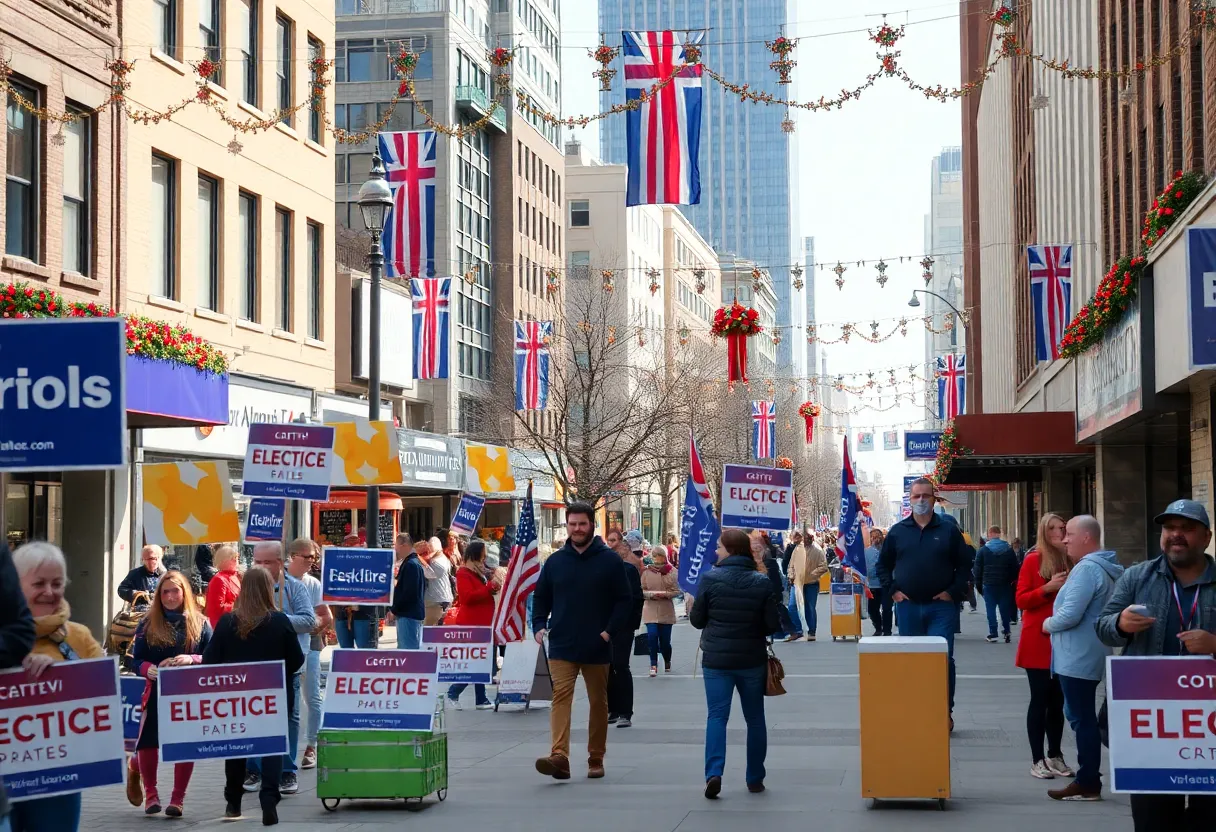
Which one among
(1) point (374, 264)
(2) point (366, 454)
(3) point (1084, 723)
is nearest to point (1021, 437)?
(2) point (366, 454)

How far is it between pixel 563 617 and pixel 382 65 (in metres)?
60.1

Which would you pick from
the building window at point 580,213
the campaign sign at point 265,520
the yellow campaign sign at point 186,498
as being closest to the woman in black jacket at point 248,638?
the campaign sign at point 265,520

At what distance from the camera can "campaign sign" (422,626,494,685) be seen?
16594 millimetres

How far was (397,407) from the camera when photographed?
53.3 m

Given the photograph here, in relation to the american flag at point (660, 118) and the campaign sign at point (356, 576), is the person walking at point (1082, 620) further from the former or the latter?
the american flag at point (660, 118)

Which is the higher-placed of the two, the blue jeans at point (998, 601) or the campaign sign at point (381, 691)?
the campaign sign at point (381, 691)

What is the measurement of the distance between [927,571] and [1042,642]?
2442 mm

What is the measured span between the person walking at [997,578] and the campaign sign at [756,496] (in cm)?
832

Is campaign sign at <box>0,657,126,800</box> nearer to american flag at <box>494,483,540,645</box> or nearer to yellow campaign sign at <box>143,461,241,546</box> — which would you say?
american flag at <box>494,483,540,645</box>

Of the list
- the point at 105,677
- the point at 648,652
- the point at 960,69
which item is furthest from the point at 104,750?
the point at 960,69

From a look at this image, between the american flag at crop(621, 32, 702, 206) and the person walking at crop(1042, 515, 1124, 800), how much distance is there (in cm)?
985

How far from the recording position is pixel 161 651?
1119 cm

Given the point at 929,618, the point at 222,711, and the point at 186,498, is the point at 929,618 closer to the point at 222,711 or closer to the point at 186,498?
the point at 222,711

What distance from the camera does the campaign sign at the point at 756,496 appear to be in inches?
780
